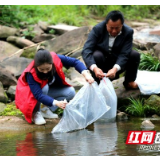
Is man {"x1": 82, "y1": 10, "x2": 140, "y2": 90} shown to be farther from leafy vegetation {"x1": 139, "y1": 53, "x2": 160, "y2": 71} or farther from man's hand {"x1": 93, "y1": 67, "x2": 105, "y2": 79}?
leafy vegetation {"x1": 139, "y1": 53, "x2": 160, "y2": 71}

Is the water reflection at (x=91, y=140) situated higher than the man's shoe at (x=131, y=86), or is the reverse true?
the man's shoe at (x=131, y=86)

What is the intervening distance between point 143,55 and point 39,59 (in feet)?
9.32

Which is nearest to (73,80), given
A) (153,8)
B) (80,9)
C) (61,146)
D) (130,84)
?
(130,84)

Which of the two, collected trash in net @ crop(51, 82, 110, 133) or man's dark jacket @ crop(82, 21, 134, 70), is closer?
collected trash in net @ crop(51, 82, 110, 133)

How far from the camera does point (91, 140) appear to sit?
4.06 m

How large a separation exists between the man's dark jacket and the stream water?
886 millimetres

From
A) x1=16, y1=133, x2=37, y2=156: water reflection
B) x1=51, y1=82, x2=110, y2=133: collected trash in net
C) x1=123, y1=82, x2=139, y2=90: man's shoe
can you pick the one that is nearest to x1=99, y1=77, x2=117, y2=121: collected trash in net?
x1=51, y1=82, x2=110, y2=133: collected trash in net

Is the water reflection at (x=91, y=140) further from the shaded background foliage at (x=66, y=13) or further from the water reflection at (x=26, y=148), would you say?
the shaded background foliage at (x=66, y=13)

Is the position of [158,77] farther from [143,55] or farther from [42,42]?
[42,42]

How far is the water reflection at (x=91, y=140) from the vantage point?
3.58 m

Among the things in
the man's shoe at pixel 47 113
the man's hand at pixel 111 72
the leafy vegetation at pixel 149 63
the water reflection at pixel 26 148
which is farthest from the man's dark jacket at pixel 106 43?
the water reflection at pixel 26 148

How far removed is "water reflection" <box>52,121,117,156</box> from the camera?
11.7ft

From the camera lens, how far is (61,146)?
3.82m

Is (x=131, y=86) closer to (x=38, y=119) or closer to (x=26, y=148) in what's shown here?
(x=38, y=119)
